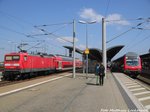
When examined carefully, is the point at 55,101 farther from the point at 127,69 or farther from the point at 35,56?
the point at 127,69

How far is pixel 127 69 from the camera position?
4400 cm

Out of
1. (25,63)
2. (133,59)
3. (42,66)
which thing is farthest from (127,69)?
(25,63)

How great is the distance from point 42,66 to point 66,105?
27.4 m


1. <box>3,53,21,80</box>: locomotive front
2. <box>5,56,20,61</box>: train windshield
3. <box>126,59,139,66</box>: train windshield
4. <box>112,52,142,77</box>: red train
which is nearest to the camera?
<box>3,53,21,80</box>: locomotive front

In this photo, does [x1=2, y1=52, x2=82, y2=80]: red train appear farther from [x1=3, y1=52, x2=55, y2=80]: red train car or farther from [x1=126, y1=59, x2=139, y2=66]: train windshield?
[x1=126, y1=59, x2=139, y2=66]: train windshield

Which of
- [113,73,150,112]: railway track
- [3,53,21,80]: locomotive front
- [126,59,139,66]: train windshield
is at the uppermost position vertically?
[126,59,139,66]: train windshield

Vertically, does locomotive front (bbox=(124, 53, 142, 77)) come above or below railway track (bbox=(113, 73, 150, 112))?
above

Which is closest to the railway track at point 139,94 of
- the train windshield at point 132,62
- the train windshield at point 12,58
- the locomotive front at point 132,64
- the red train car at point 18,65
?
the red train car at point 18,65

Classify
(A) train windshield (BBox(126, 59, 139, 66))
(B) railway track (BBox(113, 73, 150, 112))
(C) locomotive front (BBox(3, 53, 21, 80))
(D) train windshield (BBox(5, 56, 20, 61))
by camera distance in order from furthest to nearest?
(A) train windshield (BBox(126, 59, 139, 66)) < (D) train windshield (BBox(5, 56, 20, 61)) < (C) locomotive front (BBox(3, 53, 21, 80)) < (B) railway track (BBox(113, 73, 150, 112))

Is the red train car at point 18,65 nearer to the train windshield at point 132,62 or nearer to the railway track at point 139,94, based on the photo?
the railway track at point 139,94

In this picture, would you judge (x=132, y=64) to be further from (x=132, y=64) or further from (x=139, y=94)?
(x=139, y=94)

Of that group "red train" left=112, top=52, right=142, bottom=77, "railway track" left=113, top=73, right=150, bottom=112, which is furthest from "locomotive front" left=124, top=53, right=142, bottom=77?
"railway track" left=113, top=73, right=150, bottom=112

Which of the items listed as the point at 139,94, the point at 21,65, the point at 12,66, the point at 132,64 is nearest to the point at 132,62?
the point at 132,64

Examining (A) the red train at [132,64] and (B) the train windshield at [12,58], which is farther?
(A) the red train at [132,64]
